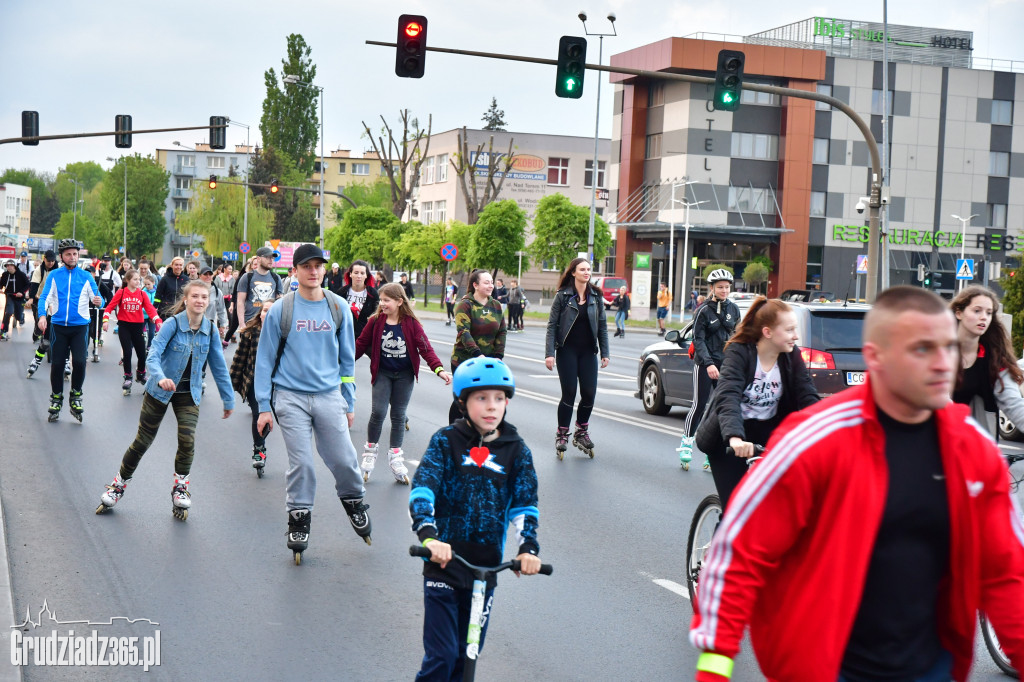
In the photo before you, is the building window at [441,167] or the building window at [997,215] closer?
the building window at [997,215]

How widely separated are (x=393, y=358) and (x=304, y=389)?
2.84 m

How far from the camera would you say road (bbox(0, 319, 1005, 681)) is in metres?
5.43

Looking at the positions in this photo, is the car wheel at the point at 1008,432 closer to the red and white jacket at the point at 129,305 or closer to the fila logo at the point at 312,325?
the fila logo at the point at 312,325

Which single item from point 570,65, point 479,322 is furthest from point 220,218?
point 479,322

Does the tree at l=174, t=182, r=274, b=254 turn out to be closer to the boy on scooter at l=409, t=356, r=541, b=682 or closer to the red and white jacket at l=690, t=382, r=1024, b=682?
the boy on scooter at l=409, t=356, r=541, b=682

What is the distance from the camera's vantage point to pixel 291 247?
63.5m

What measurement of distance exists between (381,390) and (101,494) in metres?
2.47

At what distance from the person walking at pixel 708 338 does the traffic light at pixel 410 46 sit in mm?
7791

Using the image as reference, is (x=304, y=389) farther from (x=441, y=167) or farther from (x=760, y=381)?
(x=441, y=167)

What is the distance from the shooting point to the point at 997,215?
240 ft

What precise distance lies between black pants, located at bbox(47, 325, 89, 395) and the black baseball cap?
7.09 metres

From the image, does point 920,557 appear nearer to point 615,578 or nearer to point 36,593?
point 615,578

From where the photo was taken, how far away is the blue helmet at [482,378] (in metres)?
4.05

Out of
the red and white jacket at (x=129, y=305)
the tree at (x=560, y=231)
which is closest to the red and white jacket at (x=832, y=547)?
the red and white jacket at (x=129, y=305)
